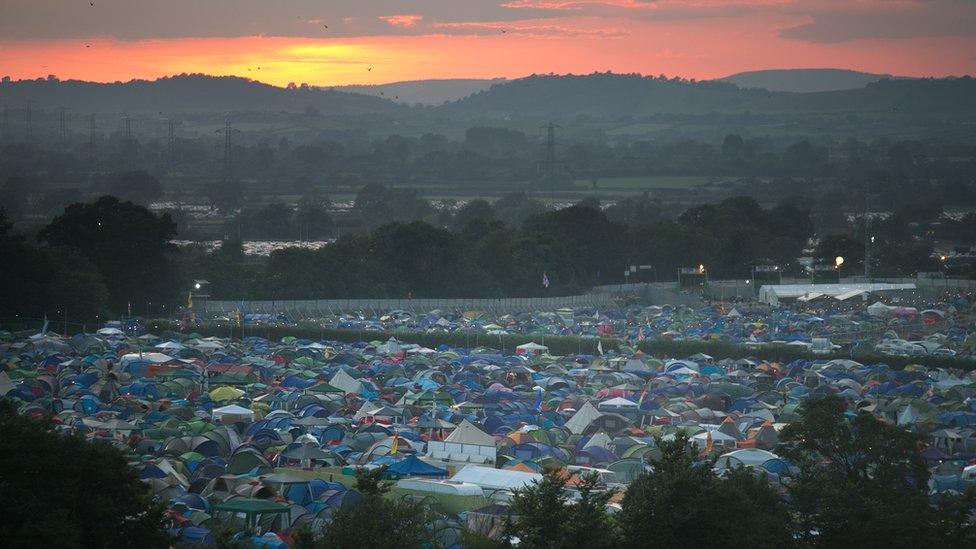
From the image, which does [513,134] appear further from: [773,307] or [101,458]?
[101,458]

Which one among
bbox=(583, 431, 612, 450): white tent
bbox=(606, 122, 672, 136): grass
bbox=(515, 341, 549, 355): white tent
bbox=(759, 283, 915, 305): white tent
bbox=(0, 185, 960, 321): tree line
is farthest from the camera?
bbox=(606, 122, 672, 136): grass

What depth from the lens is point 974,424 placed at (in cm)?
1938

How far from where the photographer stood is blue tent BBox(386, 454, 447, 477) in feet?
49.6

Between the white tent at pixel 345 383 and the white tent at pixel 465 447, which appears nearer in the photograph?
the white tent at pixel 465 447

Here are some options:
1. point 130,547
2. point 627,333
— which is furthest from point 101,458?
point 627,333

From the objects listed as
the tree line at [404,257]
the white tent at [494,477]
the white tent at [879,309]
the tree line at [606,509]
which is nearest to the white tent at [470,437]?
the white tent at [494,477]

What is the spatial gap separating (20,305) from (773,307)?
21.2m

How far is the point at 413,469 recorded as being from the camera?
599 inches

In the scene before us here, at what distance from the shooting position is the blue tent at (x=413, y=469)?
15.1 metres

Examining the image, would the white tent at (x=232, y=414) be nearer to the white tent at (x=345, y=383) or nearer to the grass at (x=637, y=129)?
the white tent at (x=345, y=383)

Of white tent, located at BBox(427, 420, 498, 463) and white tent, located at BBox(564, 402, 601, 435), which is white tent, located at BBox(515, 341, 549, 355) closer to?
white tent, located at BBox(564, 402, 601, 435)

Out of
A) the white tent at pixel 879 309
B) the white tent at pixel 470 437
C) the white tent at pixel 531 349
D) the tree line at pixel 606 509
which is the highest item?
the tree line at pixel 606 509

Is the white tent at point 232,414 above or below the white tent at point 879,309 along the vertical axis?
above

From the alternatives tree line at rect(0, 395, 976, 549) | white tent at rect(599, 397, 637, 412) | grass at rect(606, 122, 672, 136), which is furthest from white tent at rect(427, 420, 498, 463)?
grass at rect(606, 122, 672, 136)
